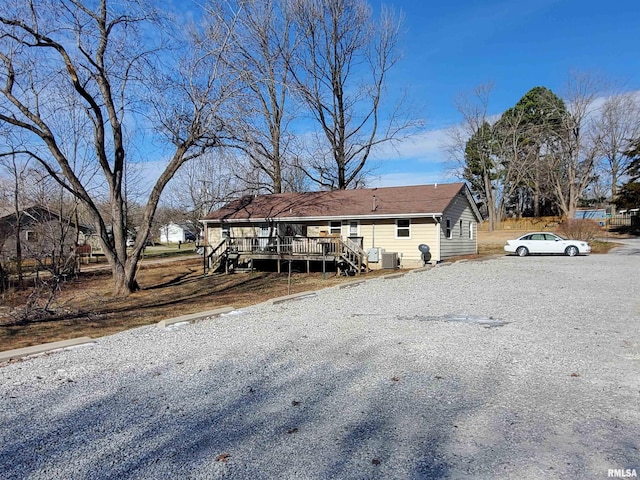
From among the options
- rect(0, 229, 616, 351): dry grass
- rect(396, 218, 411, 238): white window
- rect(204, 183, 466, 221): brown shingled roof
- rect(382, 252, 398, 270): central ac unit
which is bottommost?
rect(0, 229, 616, 351): dry grass

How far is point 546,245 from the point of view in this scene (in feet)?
71.5

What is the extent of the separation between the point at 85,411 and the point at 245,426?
1.47 metres

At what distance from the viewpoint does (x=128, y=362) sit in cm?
513

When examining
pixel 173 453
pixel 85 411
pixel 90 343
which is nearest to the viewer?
pixel 173 453

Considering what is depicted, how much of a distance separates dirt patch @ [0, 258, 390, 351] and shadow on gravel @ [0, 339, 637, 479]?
398cm

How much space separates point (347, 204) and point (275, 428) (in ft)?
61.8

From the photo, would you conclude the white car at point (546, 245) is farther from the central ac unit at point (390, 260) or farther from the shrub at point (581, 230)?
the central ac unit at point (390, 260)

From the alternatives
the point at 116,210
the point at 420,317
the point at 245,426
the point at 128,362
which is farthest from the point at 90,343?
the point at 116,210

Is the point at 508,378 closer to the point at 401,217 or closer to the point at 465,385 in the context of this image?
the point at 465,385

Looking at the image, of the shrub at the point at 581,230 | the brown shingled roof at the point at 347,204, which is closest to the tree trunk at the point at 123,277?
the brown shingled roof at the point at 347,204

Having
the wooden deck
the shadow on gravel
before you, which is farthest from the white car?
the shadow on gravel

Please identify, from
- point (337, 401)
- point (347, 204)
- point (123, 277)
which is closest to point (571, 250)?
point (347, 204)

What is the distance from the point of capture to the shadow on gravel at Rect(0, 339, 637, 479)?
2.68 meters

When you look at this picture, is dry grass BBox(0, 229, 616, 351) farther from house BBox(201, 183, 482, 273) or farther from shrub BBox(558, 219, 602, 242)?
house BBox(201, 183, 482, 273)
